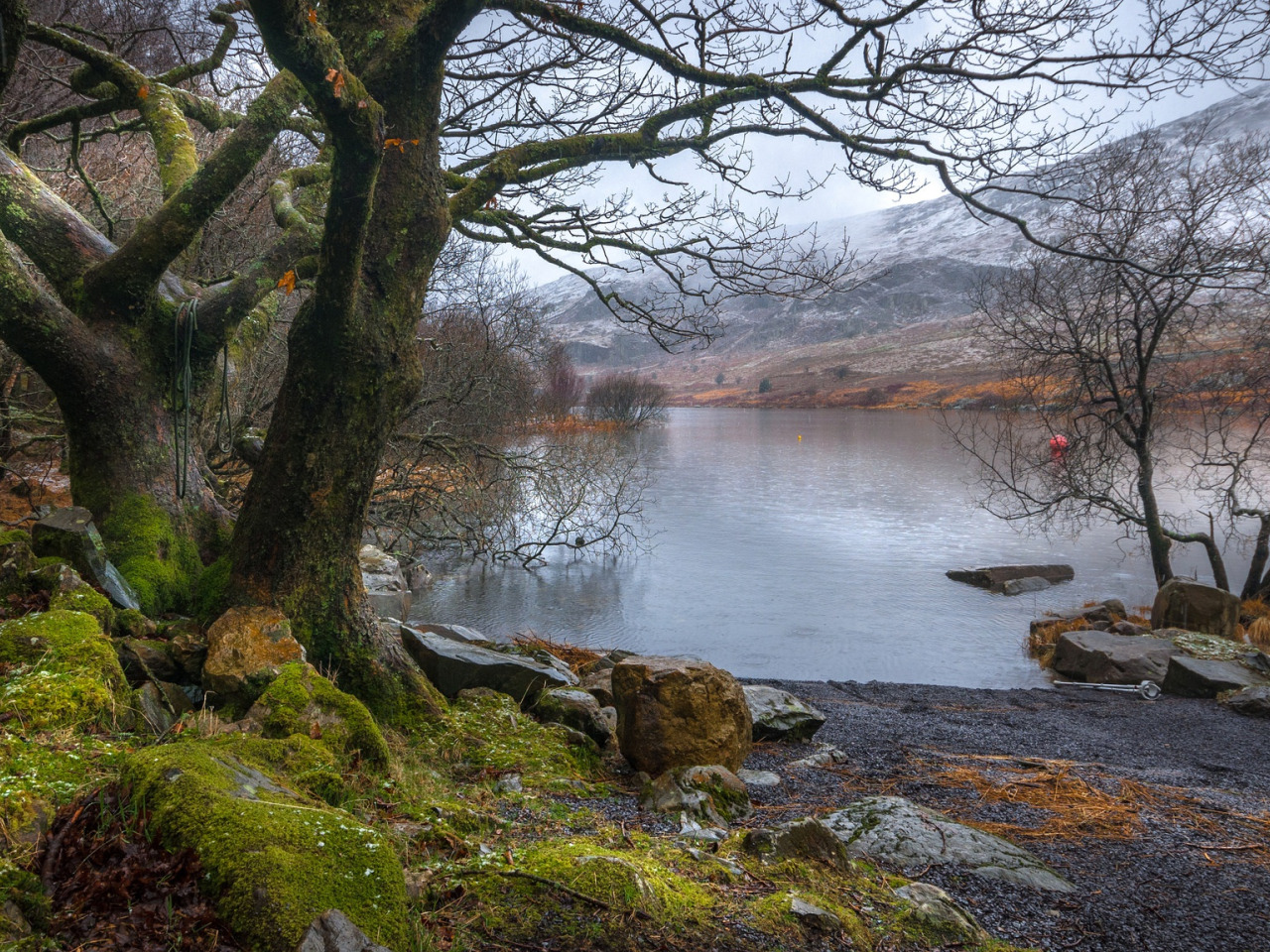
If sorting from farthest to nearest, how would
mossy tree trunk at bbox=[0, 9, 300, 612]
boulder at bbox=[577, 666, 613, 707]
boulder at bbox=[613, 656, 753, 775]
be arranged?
boulder at bbox=[577, 666, 613, 707], boulder at bbox=[613, 656, 753, 775], mossy tree trunk at bbox=[0, 9, 300, 612]

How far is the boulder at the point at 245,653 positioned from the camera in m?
3.68

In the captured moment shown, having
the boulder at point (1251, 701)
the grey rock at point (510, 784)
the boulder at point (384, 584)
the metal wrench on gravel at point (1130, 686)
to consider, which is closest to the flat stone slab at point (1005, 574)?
the metal wrench on gravel at point (1130, 686)

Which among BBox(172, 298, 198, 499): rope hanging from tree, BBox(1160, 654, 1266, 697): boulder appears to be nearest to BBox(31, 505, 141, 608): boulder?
BBox(172, 298, 198, 499): rope hanging from tree

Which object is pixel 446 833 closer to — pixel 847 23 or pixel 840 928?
pixel 840 928

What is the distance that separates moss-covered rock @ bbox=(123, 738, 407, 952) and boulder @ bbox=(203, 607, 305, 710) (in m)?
1.42

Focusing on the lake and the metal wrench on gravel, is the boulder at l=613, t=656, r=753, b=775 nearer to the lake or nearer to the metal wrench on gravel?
the lake

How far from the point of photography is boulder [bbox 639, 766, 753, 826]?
3.83m

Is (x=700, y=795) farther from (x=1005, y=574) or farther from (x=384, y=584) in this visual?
(x=1005, y=574)

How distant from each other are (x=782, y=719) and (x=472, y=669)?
2432mm

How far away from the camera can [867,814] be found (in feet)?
12.6

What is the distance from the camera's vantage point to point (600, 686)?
21.8 feet

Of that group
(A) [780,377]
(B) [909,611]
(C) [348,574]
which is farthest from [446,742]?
(A) [780,377]

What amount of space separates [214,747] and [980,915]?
9.28ft

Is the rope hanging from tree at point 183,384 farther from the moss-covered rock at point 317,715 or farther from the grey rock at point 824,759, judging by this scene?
the grey rock at point 824,759
